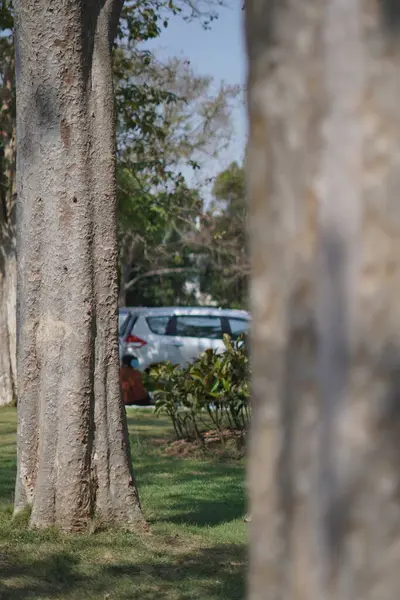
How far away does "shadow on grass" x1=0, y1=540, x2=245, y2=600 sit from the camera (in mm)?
5723

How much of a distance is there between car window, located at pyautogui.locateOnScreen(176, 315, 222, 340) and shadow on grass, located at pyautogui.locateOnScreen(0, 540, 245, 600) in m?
13.4

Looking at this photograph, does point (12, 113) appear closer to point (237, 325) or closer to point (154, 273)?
point (237, 325)

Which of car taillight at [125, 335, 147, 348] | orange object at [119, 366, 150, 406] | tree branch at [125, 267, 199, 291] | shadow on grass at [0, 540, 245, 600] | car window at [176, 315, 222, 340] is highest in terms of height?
tree branch at [125, 267, 199, 291]

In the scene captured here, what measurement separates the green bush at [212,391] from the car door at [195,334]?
7211 millimetres

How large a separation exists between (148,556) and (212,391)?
17.4ft

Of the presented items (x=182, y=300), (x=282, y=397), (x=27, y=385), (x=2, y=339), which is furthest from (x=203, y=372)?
(x=182, y=300)

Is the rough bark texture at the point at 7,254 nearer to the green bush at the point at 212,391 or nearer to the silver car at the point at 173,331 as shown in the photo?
the silver car at the point at 173,331

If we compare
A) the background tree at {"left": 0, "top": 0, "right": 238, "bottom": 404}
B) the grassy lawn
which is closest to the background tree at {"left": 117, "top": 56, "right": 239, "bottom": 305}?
the background tree at {"left": 0, "top": 0, "right": 238, "bottom": 404}

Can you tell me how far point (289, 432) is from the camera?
2.07 m

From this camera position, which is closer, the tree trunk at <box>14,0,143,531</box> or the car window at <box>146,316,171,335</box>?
A: the tree trunk at <box>14,0,143,531</box>

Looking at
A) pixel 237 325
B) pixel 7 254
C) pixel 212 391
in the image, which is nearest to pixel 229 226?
pixel 237 325

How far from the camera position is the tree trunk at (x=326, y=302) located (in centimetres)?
194

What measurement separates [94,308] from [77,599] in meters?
2.11

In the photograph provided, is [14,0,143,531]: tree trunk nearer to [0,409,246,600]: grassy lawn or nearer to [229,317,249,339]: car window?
[0,409,246,600]: grassy lawn
